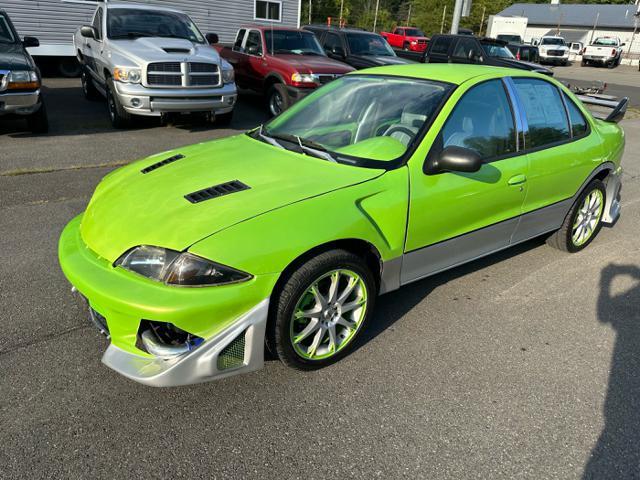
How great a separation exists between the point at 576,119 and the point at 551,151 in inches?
24.3

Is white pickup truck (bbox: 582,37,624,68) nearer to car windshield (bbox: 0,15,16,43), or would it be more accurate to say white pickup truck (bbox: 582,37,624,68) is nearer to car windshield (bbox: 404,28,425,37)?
car windshield (bbox: 404,28,425,37)

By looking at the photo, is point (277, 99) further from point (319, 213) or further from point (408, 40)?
point (408, 40)

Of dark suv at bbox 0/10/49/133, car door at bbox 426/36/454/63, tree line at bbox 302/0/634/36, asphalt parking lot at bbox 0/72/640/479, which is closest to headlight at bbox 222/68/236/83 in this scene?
dark suv at bbox 0/10/49/133

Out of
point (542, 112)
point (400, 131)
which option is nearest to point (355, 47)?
point (542, 112)

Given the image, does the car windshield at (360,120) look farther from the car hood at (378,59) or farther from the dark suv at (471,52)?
the dark suv at (471,52)

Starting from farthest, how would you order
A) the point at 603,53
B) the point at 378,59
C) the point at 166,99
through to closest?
the point at 603,53, the point at 378,59, the point at 166,99

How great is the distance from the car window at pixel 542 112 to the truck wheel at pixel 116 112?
6.47 m

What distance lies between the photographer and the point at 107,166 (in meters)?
6.54

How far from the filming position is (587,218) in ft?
15.1

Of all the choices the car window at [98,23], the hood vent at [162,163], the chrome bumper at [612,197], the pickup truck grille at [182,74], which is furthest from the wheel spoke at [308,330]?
the car window at [98,23]

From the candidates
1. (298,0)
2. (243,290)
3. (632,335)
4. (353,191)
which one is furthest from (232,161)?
(298,0)

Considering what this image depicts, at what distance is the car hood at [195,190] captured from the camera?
8.10 feet

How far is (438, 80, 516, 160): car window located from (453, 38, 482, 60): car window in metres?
12.2

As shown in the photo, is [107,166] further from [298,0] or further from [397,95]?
[298,0]
